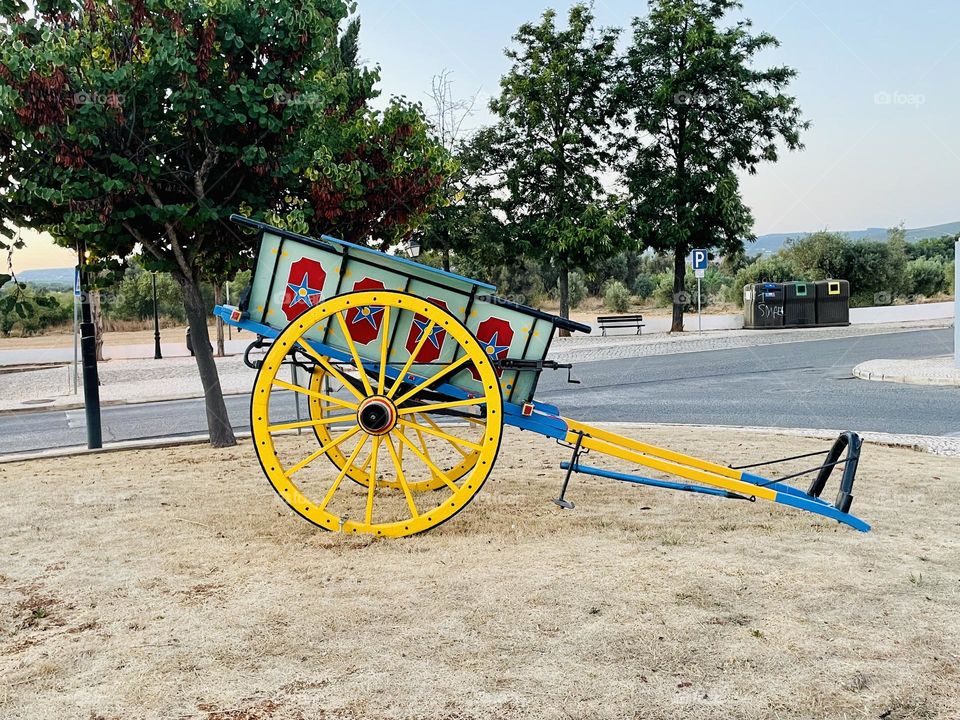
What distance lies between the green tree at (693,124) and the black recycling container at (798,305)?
2913mm

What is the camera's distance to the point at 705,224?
1259 inches

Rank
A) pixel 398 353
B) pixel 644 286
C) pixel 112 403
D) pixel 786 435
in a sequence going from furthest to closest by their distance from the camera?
pixel 644 286 < pixel 112 403 < pixel 786 435 < pixel 398 353

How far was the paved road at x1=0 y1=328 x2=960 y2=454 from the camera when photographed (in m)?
11.5

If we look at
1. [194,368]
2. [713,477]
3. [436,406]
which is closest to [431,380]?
[436,406]

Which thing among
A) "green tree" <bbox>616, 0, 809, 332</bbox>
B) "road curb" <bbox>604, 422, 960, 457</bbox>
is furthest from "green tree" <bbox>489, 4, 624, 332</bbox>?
"road curb" <bbox>604, 422, 960, 457</bbox>

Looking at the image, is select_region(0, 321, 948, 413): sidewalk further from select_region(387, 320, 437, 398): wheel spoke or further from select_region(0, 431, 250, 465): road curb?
select_region(387, 320, 437, 398): wheel spoke

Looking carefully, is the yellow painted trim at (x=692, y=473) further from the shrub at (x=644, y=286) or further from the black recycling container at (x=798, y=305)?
the shrub at (x=644, y=286)

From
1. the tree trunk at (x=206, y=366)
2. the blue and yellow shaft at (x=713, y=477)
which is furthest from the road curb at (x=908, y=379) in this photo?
the tree trunk at (x=206, y=366)

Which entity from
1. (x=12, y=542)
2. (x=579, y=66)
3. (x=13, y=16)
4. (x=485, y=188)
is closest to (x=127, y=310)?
(x=485, y=188)

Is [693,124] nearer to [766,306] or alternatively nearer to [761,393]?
[766,306]

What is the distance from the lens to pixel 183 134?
8742 millimetres

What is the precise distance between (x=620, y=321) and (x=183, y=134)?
2494 centimetres

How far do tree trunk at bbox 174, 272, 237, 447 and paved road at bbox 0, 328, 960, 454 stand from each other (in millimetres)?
2398

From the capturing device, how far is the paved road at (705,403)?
452 inches
